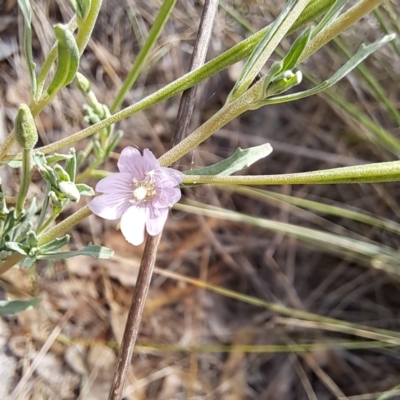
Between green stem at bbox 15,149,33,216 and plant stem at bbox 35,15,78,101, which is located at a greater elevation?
plant stem at bbox 35,15,78,101

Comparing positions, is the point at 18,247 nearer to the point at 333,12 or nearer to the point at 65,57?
the point at 65,57

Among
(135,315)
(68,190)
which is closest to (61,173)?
(68,190)

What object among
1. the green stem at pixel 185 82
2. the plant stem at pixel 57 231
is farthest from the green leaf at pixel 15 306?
the green stem at pixel 185 82

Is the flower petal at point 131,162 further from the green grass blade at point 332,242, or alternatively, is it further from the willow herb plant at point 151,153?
the green grass blade at point 332,242

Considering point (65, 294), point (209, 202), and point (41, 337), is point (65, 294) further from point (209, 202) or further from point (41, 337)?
point (209, 202)

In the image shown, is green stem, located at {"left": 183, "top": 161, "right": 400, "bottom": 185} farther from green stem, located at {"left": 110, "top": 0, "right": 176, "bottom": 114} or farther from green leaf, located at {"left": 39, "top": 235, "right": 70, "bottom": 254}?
green stem, located at {"left": 110, "top": 0, "right": 176, "bottom": 114}

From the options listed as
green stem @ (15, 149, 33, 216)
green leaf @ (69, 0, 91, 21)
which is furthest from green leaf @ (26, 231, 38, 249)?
green leaf @ (69, 0, 91, 21)

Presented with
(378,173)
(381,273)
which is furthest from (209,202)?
(378,173)
